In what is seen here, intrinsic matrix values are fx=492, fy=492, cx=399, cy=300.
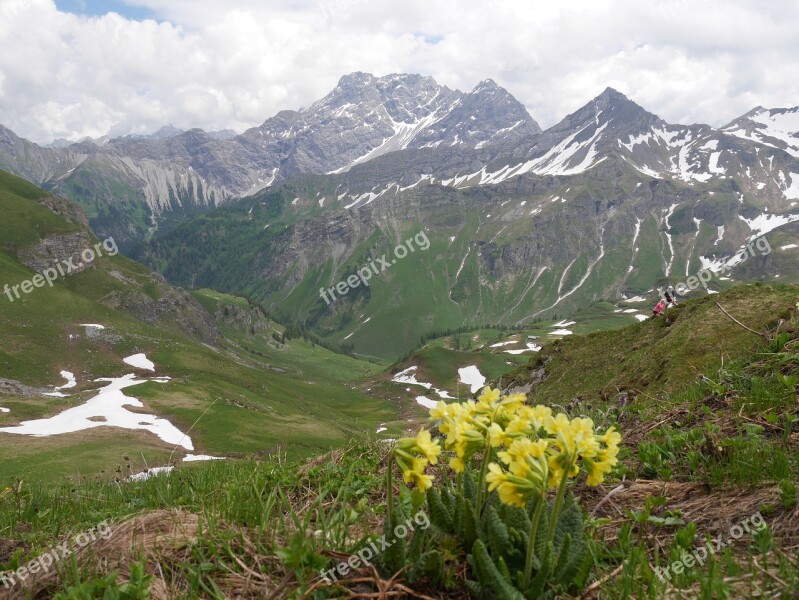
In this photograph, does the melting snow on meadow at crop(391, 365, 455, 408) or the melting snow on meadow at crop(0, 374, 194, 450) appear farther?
the melting snow on meadow at crop(391, 365, 455, 408)

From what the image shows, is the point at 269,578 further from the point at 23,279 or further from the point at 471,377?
the point at 471,377

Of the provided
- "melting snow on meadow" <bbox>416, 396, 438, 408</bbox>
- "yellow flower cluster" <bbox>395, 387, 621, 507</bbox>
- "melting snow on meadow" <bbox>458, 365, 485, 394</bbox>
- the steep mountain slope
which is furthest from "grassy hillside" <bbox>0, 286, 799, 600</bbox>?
"melting snow on meadow" <bbox>458, 365, 485, 394</bbox>

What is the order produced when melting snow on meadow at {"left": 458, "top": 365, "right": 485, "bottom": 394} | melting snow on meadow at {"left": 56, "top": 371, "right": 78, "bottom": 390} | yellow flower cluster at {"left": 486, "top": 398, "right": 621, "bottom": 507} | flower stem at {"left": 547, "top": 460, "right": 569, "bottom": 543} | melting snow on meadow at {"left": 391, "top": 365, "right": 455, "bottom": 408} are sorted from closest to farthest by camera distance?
1. yellow flower cluster at {"left": 486, "top": 398, "right": 621, "bottom": 507}
2. flower stem at {"left": 547, "top": 460, "right": 569, "bottom": 543}
3. melting snow on meadow at {"left": 56, "top": 371, "right": 78, "bottom": 390}
4. melting snow on meadow at {"left": 391, "top": 365, "right": 455, "bottom": 408}
5. melting snow on meadow at {"left": 458, "top": 365, "right": 485, "bottom": 394}

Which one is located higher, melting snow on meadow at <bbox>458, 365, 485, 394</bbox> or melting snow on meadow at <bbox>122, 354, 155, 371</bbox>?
melting snow on meadow at <bbox>122, 354, 155, 371</bbox>

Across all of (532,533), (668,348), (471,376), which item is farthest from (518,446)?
(471,376)

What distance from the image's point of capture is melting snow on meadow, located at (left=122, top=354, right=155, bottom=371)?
109662 millimetres

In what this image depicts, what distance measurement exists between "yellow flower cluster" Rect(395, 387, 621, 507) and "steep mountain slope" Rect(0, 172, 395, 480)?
2994mm

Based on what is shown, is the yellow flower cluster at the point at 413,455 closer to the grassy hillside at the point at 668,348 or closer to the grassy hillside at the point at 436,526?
the grassy hillside at the point at 436,526

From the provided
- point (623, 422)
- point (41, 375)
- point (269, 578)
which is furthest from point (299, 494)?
point (41, 375)

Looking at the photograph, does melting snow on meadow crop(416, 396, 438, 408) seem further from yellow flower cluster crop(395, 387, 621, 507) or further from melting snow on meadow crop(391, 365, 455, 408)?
yellow flower cluster crop(395, 387, 621, 507)

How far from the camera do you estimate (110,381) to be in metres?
97.2

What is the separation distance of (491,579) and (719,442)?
4.05m

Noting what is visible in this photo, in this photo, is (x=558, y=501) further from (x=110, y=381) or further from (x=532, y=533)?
(x=110, y=381)

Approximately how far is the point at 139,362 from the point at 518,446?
124711 mm
